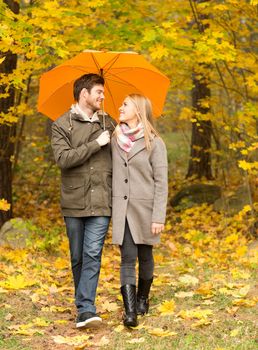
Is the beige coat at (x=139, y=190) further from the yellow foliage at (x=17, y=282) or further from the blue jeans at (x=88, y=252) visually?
the yellow foliage at (x=17, y=282)

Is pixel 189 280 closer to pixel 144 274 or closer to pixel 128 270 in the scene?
pixel 144 274

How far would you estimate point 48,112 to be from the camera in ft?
15.9

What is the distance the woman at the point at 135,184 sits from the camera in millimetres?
4453

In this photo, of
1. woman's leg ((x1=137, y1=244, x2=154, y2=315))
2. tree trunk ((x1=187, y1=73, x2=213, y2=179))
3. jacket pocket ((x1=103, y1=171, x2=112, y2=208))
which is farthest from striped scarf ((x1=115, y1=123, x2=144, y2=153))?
tree trunk ((x1=187, y1=73, x2=213, y2=179))

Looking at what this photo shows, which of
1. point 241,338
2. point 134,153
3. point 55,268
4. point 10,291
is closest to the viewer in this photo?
point 241,338

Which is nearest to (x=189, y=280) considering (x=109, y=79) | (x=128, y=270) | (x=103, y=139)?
(x=128, y=270)

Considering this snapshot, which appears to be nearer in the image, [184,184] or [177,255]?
[177,255]

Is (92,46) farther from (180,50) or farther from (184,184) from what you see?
(184,184)

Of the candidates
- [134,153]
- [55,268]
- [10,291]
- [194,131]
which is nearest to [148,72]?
[134,153]

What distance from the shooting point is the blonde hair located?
4473 mm

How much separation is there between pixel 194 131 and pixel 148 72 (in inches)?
316

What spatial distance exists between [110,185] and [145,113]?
637mm

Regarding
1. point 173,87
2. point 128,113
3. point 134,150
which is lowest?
point 134,150

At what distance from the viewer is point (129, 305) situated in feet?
14.6
